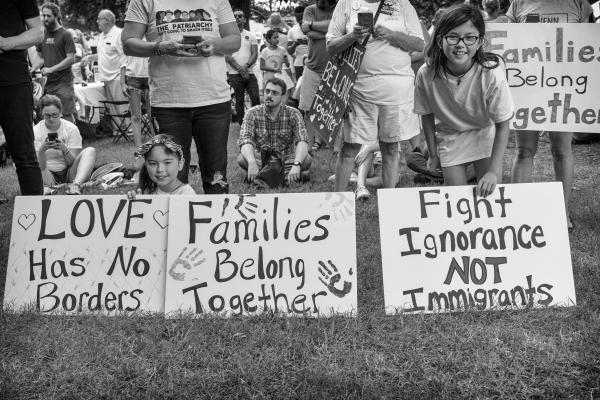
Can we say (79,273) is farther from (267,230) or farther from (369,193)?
(369,193)

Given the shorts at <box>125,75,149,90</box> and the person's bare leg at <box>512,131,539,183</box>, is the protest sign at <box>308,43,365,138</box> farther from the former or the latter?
the shorts at <box>125,75,149,90</box>

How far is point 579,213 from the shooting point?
480 cm

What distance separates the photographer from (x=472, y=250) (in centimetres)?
317

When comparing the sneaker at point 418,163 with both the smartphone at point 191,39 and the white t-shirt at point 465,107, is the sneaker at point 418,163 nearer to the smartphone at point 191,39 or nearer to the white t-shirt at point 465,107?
the white t-shirt at point 465,107

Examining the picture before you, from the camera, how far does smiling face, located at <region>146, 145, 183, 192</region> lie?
3658 millimetres

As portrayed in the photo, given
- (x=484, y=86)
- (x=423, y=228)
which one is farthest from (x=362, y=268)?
(x=484, y=86)

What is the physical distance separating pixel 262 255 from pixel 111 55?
889cm

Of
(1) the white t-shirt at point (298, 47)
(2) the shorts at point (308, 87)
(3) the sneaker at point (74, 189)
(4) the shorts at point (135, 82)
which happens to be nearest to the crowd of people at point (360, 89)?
(2) the shorts at point (308, 87)

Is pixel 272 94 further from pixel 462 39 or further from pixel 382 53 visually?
pixel 462 39

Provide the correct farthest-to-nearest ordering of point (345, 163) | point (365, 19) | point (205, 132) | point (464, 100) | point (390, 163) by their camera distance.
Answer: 1. point (390, 163)
2. point (345, 163)
3. point (365, 19)
4. point (205, 132)
5. point (464, 100)

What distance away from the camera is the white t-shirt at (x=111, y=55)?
35.2ft

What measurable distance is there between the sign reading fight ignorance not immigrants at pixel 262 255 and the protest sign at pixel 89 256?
0.11 m

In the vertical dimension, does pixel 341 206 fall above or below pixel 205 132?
above

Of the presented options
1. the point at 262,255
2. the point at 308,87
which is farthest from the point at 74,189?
the point at 262,255
